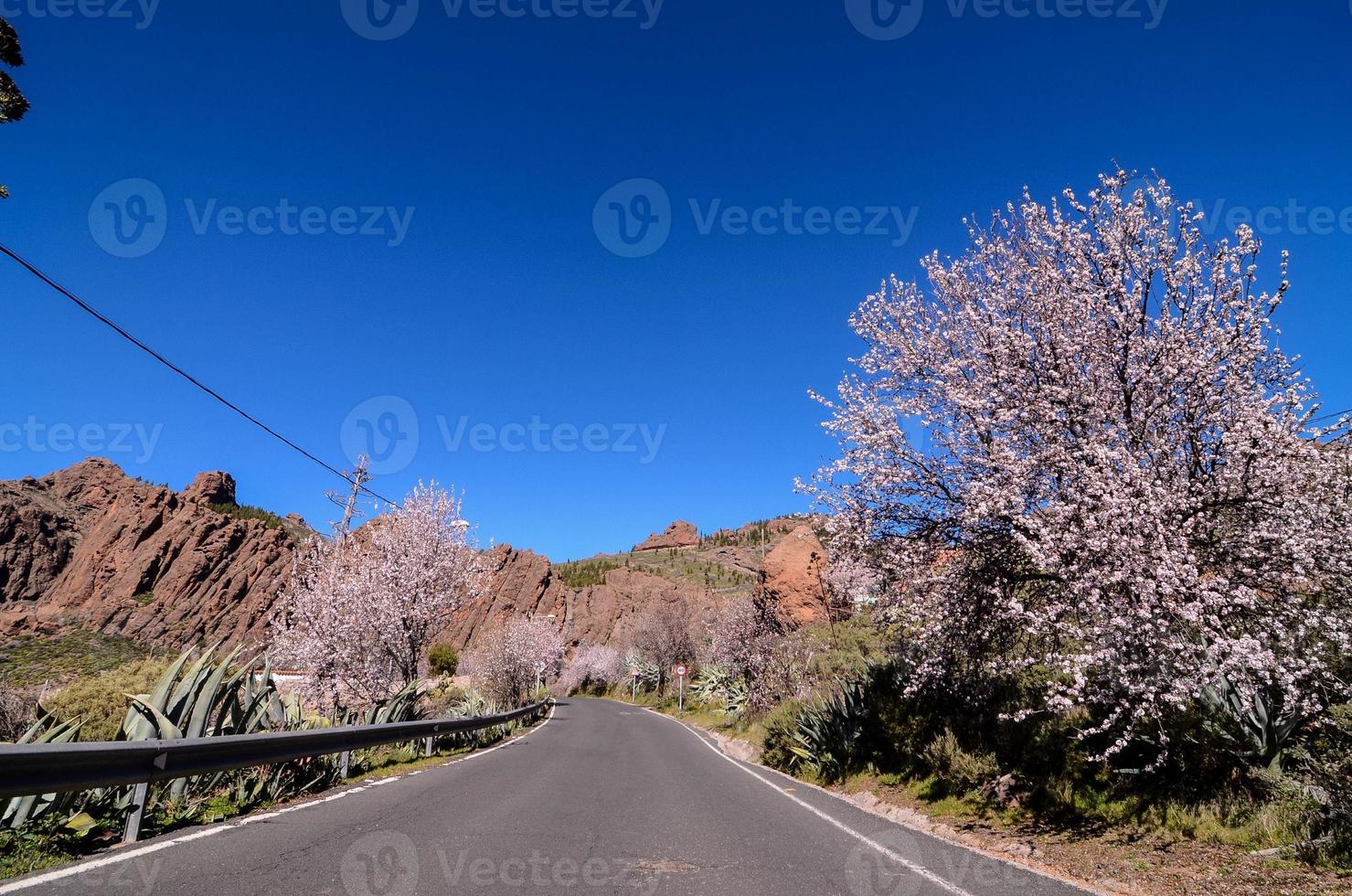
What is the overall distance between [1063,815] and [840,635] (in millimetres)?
13425

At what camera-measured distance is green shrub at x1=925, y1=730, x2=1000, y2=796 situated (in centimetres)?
973

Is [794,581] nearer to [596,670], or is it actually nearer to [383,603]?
[383,603]

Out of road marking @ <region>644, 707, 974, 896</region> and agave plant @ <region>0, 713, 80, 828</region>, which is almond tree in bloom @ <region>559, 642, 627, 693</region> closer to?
road marking @ <region>644, 707, 974, 896</region>

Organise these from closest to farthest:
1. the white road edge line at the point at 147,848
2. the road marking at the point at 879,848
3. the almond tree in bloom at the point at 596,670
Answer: the white road edge line at the point at 147,848 → the road marking at the point at 879,848 → the almond tree in bloom at the point at 596,670

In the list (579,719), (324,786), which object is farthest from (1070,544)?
(579,719)

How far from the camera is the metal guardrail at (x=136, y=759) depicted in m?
4.05

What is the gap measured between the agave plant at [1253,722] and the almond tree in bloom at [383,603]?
59.0ft

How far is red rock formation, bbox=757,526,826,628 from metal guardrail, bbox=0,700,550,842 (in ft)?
74.2

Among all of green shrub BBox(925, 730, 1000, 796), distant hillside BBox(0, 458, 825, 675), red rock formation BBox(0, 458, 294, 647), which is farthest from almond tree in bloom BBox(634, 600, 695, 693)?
red rock formation BBox(0, 458, 294, 647)

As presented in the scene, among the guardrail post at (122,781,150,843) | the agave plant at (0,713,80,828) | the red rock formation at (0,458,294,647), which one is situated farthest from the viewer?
the red rock formation at (0,458,294,647)

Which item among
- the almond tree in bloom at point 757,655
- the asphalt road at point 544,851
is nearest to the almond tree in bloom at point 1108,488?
the asphalt road at point 544,851

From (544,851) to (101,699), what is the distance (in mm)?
7698

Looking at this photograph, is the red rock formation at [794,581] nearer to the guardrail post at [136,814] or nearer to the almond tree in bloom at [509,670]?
the almond tree in bloom at [509,670]

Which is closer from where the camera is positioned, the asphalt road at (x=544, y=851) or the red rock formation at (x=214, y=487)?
the asphalt road at (x=544, y=851)
